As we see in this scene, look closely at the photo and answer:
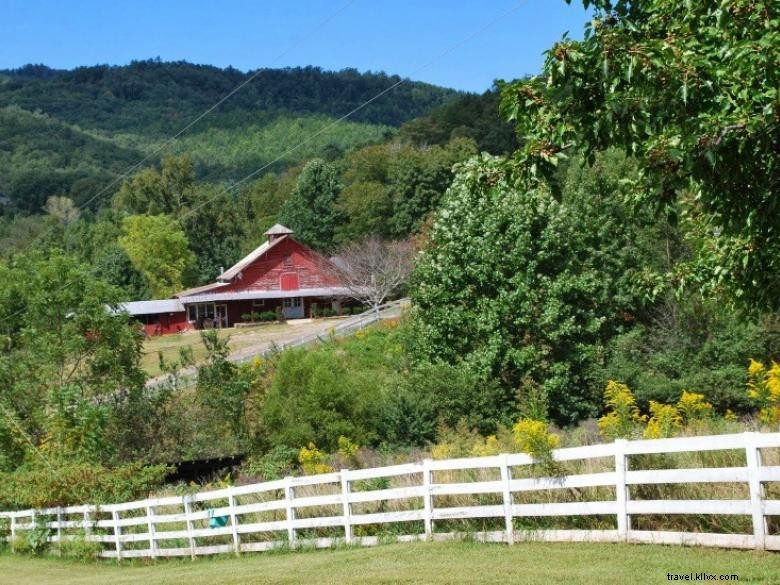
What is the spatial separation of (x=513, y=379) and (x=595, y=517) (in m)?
23.2

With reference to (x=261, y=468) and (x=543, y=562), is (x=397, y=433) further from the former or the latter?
(x=543, y=562)

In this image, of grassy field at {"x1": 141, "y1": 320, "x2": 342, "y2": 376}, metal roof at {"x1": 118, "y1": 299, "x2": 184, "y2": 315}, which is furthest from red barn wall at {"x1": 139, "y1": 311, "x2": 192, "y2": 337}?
grassy field at {"x1": 141, "y1": 320, "x2": 342, "y2": 376}

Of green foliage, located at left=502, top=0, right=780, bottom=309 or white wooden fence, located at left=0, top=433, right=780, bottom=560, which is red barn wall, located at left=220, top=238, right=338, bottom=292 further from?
green foliage, located at left=502, top=0, right=780, bottom=309

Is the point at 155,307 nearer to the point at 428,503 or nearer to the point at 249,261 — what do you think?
the point at 249,261

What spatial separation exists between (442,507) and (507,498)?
1.77 m

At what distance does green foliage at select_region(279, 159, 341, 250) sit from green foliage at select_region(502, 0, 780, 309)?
270 ft

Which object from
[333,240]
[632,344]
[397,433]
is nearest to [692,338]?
[632,344]

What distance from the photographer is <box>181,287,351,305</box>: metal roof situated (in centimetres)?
7869

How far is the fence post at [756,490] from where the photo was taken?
9.94 m

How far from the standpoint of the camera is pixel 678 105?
7516 mm

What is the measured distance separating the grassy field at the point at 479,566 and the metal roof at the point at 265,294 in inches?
2464

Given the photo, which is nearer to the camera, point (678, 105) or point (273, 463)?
point (678, 105)

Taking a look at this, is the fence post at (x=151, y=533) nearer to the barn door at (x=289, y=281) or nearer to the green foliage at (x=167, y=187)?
the barn door at (x=289, y=281)

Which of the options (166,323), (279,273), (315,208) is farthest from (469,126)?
(166,323)
